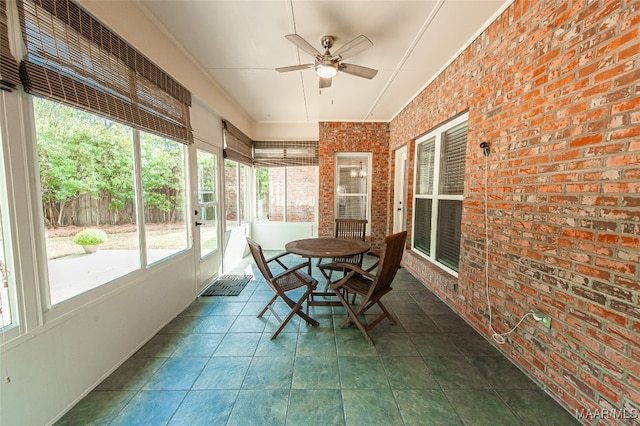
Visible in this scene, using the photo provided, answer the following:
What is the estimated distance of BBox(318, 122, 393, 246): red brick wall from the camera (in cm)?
470

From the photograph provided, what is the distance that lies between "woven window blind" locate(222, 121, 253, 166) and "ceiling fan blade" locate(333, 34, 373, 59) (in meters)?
2.21

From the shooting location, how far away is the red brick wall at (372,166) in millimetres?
4699

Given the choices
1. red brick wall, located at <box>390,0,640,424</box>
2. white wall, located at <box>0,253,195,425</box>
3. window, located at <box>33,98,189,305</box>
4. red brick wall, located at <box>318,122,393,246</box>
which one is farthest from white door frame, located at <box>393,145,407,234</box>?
white wall, located at <box>0,253,195,425</box>

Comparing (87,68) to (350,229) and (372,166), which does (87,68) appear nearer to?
(350,229)

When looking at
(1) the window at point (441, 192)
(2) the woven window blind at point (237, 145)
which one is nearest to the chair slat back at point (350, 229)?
(1) the window at point (441, 192)

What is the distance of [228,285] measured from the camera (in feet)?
10.4

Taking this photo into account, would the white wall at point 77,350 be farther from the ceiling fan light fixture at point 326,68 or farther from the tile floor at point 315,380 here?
the ceiling fan light fixture at point 326,68

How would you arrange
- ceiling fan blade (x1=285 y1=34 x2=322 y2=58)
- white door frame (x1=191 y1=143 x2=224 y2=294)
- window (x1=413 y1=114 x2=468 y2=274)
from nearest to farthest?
ceiling fan blade (x1=285 y1=34 x2=322 y2=58) → window (x1=413 y1=114 x2=468 y2=274) → white door frame (x1=191 y1=143 x2=224 y2=294)

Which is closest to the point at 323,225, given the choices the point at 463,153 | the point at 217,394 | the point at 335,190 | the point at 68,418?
the point at 335,190

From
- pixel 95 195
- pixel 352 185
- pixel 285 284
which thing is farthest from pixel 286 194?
pixel 95 195

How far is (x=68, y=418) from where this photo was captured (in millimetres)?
1305

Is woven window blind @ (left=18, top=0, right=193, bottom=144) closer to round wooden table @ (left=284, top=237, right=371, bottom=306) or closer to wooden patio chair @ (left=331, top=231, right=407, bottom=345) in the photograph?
round wooden table @ (left=284, top=237, right=371, bottom=306)

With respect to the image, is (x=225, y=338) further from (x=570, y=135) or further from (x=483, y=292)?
(x=570, y=135)

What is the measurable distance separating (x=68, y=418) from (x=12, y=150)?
1505mm
